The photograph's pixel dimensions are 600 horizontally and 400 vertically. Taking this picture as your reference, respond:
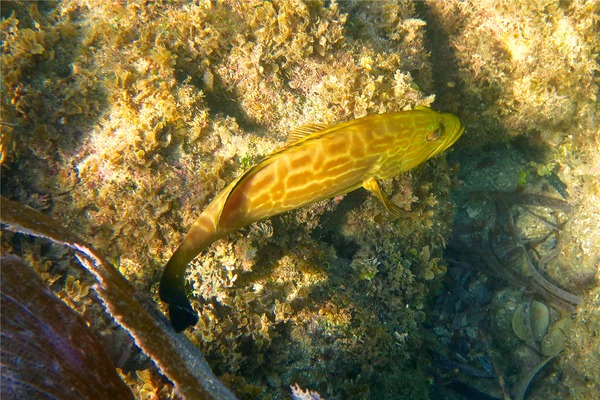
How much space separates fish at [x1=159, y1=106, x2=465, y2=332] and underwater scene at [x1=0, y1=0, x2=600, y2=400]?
0.02m

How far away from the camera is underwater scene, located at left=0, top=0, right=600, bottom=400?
250 centimetres

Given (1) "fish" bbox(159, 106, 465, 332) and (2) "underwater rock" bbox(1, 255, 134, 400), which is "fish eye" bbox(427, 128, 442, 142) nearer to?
(1) "fish" bbox(159, 106, 465, 332)

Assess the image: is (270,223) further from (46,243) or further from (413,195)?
(46,243)

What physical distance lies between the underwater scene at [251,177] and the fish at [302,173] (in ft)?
0.06

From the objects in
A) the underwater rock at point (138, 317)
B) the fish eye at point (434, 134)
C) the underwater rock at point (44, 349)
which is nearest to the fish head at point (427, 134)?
the fish eye at point (434, 134)

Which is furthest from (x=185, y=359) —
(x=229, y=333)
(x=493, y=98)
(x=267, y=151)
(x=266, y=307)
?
(x=493, y=98)

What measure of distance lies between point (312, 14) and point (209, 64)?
139 centimetres

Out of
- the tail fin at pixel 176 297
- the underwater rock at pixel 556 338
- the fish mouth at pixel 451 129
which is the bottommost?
the underwater rock at pixel 556 338

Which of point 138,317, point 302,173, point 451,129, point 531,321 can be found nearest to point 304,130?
point 302,173

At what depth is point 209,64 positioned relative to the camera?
159 inches

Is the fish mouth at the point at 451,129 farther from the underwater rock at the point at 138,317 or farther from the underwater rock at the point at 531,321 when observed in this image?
the underwater rock at the point at 531,321

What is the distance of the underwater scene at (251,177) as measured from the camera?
250 cm

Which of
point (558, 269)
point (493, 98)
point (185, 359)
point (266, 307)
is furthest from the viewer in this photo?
point (558, 269)

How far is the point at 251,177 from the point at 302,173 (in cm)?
45
